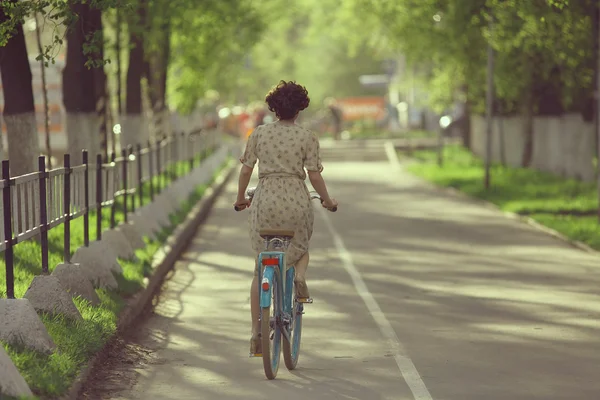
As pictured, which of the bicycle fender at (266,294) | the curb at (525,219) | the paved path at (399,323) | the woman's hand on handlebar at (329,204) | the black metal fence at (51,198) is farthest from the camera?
the curb at (525,219)

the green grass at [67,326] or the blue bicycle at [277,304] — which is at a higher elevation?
the blue bicycle at [277,304]

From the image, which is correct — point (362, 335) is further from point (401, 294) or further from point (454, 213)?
point (454, 213)

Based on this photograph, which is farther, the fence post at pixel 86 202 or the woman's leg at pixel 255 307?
the fence post at pixel 86 202

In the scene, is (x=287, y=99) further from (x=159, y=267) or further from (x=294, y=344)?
(x=159, y=267)

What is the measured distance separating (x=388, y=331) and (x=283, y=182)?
2.91 meters

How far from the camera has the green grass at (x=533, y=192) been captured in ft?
80.2

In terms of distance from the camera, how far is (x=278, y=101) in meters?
10.5

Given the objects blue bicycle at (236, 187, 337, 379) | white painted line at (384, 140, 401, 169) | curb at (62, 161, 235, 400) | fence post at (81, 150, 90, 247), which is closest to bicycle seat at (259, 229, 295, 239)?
blue bicycle at (236, 187, 337, 379)

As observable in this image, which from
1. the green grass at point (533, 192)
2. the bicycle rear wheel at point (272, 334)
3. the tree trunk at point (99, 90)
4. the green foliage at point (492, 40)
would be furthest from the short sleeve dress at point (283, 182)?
the green foliage at point (492, 40)

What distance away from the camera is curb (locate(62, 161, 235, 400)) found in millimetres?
10234

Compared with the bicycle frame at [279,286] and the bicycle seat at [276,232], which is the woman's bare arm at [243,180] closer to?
the bicycle seat at [276,232]

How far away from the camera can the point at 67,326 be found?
11.4m

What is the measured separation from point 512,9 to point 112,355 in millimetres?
19937

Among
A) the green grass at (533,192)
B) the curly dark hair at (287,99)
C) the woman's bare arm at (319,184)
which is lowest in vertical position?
the green grass at (533,192)
